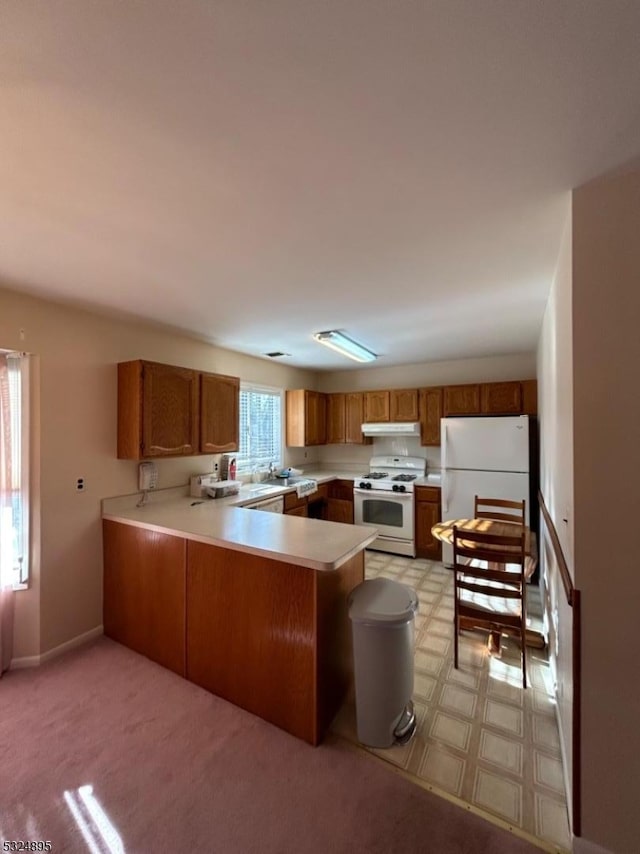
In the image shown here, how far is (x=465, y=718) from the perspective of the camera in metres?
1.93

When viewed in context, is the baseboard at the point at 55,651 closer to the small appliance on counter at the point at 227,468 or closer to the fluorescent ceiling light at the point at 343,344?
the small appliance on counter at the point at 227,468

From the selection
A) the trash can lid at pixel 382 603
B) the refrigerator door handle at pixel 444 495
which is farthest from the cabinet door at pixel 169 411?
the refrigerator door handle at pixel 444 495

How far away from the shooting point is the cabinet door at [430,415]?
454 cm

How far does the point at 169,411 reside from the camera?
2.89m

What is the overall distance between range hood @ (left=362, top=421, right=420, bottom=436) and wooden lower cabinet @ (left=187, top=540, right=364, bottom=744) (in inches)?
105

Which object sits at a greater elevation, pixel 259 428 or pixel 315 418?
pixel 315 418

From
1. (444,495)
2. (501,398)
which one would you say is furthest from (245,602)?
(501,398)

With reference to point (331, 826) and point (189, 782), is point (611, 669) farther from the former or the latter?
point (189, 782)

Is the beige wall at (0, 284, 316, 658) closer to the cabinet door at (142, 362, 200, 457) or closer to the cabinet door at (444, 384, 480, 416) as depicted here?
the cabinet door at (142, 362, 200, 457)

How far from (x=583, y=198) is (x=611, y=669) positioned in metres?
1.69

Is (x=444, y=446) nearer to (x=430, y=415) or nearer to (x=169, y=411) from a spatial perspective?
(x=430, y=415)

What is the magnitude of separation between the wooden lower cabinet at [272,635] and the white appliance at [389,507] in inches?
86.4

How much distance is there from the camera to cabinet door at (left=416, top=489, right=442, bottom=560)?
4.18 m

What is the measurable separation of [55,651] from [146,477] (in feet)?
4.26
